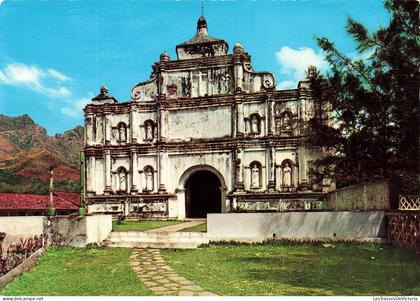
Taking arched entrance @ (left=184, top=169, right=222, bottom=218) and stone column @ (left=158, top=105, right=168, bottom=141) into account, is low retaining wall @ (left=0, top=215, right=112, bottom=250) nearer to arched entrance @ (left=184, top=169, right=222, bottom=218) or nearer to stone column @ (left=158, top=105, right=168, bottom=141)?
stone column @ (left=158, top=105, right=168, bottom=141)

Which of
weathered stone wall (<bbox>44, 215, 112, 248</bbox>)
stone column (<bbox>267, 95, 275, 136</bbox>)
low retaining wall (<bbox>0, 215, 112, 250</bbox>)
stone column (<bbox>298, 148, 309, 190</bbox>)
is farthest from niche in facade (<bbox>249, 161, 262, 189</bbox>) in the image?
weathered stone wall (<bbox>44, 215, 112, 248</bbox>)

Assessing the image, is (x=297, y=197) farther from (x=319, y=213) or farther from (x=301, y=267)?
(x=301, y=267)

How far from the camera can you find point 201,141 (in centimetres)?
2166

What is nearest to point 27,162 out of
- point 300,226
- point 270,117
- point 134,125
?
point 134,125

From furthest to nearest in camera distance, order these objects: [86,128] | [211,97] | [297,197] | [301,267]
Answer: [86,128] < [211,97] < [297,197] < [301,267]

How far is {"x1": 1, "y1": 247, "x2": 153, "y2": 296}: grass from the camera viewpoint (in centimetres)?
815

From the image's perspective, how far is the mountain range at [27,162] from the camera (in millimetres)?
28609

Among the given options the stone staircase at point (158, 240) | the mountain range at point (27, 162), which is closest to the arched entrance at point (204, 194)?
the stone staircase at point (158, 240)

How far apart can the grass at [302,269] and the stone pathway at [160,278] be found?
0.23 metres

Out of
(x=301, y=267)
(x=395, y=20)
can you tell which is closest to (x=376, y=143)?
(x=395, y=20)

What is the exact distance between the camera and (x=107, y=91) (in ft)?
77.2

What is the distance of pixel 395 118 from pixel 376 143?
90 centimetres

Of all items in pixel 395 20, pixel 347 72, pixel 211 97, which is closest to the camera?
pixel 395 20

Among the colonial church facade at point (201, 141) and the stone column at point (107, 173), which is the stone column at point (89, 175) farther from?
the stone column at point (107, 173)
